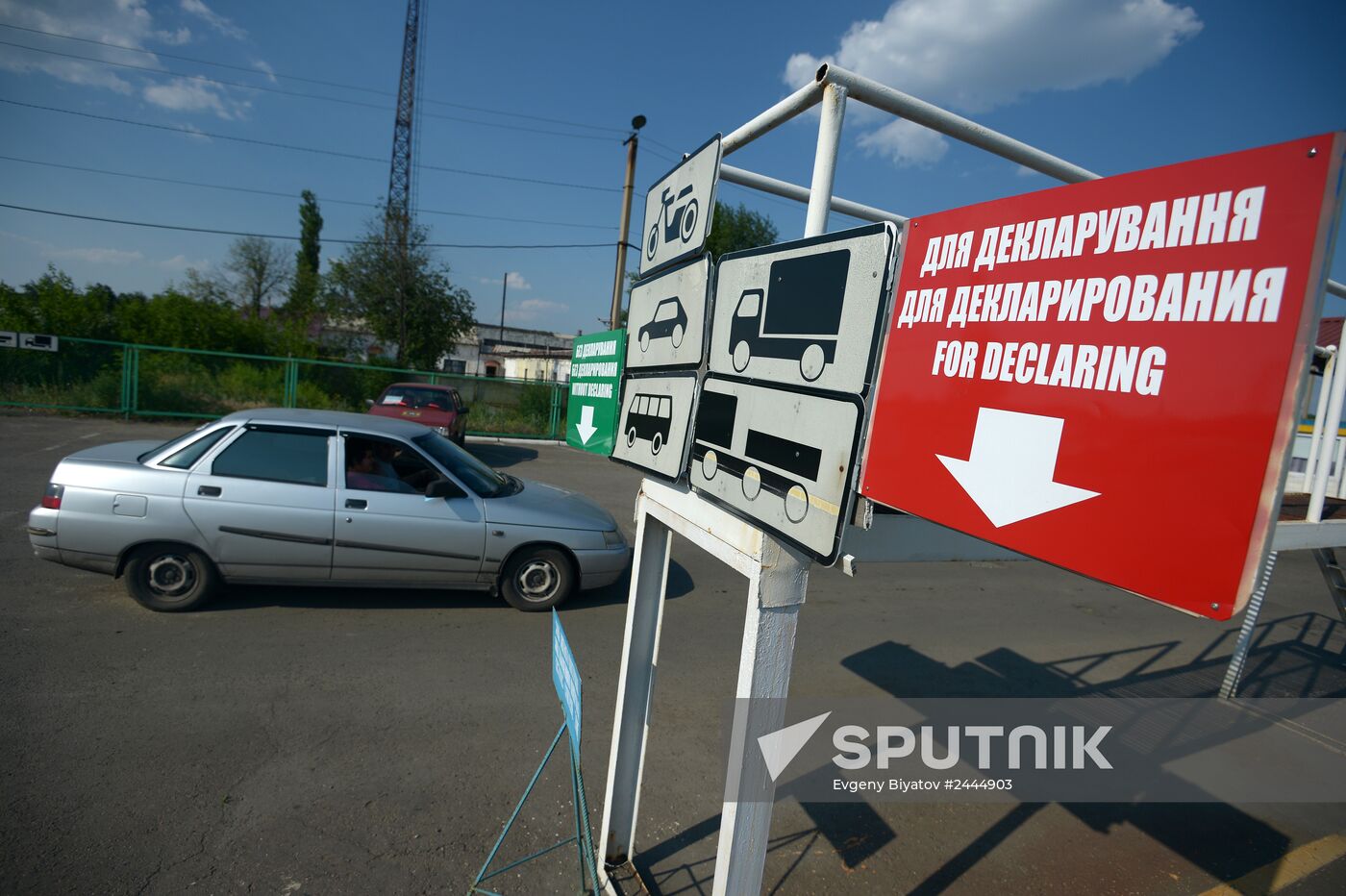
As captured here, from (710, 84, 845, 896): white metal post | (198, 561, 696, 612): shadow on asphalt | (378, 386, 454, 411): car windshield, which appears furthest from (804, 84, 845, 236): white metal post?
(378, 386, 454, 411): car windshield

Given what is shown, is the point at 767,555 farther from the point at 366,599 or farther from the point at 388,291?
the point at 388,291

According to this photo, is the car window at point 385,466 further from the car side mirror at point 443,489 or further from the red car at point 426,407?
the red car at point 426,407

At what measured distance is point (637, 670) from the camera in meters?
2.74

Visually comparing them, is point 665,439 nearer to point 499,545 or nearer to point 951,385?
point 951,385

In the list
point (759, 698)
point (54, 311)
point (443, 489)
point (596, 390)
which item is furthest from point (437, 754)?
point (54, 311)

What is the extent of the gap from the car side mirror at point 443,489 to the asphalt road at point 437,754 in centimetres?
101

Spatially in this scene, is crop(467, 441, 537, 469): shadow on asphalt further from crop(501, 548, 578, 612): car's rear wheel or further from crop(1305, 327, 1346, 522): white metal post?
crop(1305, 327, 1346, 522): white metal post

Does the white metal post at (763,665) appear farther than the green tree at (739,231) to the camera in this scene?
No

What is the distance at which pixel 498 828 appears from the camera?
3191 millimetres

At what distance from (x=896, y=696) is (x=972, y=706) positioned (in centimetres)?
61

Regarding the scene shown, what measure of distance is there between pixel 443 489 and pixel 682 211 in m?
3.98

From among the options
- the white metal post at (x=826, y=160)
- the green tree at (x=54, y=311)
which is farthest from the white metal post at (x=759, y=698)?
the green tree at (x=54, y=311)

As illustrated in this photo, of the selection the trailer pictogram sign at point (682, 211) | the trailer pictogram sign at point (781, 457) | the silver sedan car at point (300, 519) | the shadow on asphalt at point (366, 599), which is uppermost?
the trailer pictogram sign at point (682, 211)

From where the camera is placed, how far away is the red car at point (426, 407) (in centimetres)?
1370
